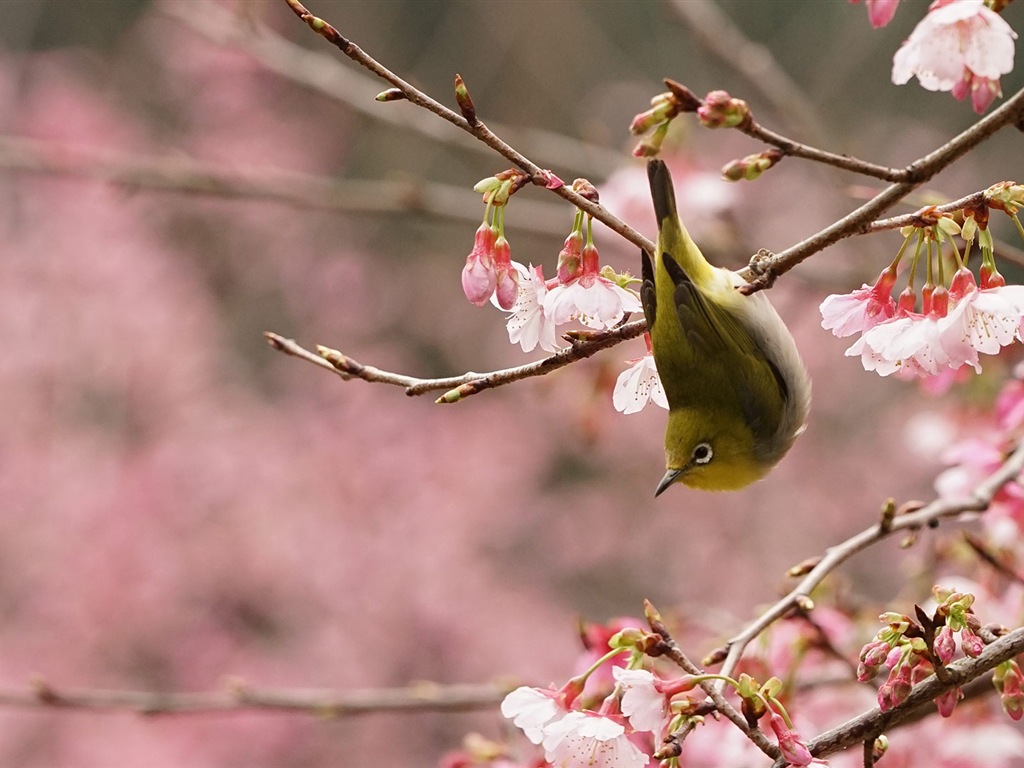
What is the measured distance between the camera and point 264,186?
3.46m

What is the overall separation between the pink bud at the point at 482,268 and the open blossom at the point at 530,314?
27 millimetres

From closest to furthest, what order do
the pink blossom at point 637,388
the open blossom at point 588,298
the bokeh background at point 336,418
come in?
1. the open blossom at point 588,298
2. the pink blossom at point 637,388
3. the bokeh background at point 336,418

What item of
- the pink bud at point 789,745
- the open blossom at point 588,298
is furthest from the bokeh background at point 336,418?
the pink bud at point 789,745

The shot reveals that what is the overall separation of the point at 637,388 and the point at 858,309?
0.38 m

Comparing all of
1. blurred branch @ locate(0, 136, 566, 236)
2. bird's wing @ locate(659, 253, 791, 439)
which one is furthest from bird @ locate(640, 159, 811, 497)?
blurred branch @ locate(0, 136, 566, 236)

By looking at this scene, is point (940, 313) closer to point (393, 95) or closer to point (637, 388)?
point (637, 388)

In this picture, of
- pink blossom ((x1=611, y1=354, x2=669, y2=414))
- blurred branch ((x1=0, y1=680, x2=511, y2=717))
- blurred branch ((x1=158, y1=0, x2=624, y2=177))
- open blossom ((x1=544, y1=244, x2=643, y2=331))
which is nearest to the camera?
open blossom ((x1=544, y1=244, x2=643, y2=331))

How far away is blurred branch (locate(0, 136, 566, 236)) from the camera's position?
3.11 metres

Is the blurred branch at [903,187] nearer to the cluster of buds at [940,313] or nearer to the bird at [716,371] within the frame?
the cluster of buds at [940,313]

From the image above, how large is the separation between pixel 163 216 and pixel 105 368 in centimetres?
153

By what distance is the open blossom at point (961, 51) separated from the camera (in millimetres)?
1055

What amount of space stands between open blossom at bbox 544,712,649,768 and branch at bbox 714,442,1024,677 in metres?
0.14

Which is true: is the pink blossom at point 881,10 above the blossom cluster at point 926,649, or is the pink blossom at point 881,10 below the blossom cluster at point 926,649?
above

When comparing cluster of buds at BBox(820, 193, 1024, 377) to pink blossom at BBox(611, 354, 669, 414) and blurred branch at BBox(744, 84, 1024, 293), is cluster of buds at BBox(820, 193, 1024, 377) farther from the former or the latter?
pink blossom at BBox(611, 354, 669, 414)
